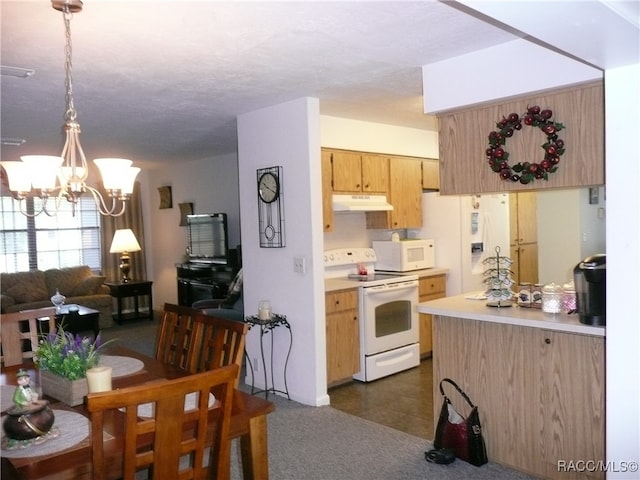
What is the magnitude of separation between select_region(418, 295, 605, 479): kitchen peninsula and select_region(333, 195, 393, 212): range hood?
1.60 m

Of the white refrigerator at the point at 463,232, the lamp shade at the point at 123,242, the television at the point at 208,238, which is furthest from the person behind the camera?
the lamp shade at the point at 123,242

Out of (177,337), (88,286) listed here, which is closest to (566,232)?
(177,337)

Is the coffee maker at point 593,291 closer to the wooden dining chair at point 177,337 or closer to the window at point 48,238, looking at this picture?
the wooden dining chair at point 177,337

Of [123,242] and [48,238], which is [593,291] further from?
[48,238]

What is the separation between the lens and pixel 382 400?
158 inches

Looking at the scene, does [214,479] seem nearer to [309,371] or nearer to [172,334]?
[172,334]

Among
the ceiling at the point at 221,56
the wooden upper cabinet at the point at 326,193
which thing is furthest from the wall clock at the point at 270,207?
the ceiling at the point at 221,56

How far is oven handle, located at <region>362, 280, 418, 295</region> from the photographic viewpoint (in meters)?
4.48

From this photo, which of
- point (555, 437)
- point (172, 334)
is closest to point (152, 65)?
point (172, 334)

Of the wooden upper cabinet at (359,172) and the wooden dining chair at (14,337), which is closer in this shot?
the wooden dining chair at (14,337)

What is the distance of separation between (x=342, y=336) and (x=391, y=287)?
68cm

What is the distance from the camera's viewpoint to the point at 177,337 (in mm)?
2850

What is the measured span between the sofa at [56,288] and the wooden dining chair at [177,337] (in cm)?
437

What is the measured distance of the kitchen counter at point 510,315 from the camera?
256cm
